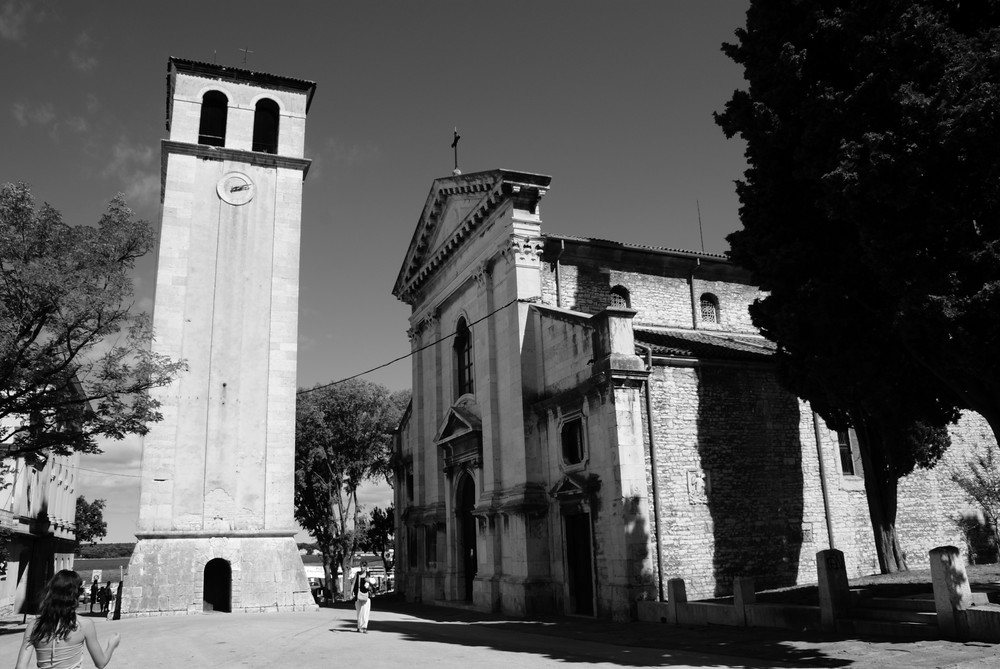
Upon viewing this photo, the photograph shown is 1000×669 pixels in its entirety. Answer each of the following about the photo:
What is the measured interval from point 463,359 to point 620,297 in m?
6.09

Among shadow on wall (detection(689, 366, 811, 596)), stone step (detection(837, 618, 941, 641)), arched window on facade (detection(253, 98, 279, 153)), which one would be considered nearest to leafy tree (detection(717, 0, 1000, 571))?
stone step (detection(837, 618, 941, 641))

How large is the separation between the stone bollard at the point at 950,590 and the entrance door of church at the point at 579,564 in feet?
27.8

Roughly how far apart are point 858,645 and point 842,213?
6301 mm

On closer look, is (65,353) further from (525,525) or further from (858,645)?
(858,645)

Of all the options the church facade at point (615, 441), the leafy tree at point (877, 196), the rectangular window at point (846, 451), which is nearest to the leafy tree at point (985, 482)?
the church facade at point (615, 441)

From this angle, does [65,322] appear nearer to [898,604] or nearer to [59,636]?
[59,636]

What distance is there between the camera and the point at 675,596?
49.0ft

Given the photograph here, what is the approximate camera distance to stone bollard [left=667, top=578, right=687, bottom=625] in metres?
14.9

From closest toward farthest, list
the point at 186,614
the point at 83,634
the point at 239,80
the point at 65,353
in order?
the point at 83,634 < the point at 65,353 < the point at 186,614 < the point at 239,80

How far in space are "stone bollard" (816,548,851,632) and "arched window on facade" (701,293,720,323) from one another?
13.0 metres

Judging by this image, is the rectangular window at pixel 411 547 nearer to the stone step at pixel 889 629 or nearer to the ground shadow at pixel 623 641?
the ground shadow at pixel 623 641

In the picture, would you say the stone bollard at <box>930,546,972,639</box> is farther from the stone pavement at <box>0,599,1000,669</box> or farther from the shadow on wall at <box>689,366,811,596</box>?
the shadow on wall at <box>689,366,811,596</box>

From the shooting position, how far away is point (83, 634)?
491 centimetres

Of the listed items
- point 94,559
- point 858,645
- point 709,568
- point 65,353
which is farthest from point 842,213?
point 94,559
